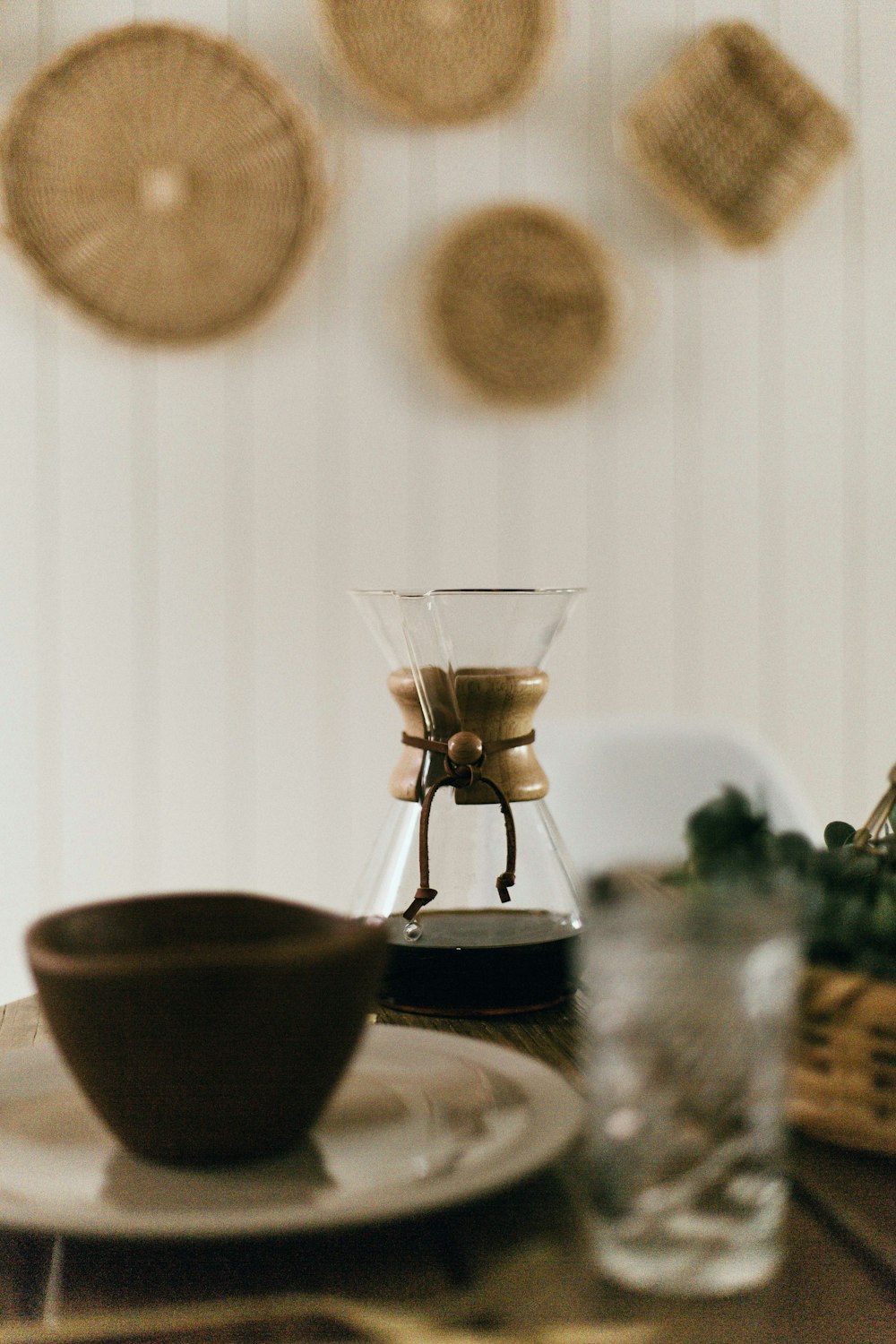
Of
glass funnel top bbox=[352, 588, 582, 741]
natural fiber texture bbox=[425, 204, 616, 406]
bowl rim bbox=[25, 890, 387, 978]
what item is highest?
natural fiber texture bbox=[425, 204, 616, 406]

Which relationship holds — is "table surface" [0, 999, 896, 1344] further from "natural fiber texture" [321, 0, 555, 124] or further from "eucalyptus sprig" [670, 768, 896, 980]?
"natural fiber texture" [321, 0, 555, 124]

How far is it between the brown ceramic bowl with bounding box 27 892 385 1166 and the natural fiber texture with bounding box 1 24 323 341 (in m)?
1.72

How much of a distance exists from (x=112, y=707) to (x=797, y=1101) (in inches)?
68.6

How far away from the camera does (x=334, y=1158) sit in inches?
15.9

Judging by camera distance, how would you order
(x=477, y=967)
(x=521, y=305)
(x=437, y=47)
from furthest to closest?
1. (x=521, y=305)
2. (x=437, y=47)
3. (x=477, y=967)

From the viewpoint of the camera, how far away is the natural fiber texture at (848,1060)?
43 centimetres

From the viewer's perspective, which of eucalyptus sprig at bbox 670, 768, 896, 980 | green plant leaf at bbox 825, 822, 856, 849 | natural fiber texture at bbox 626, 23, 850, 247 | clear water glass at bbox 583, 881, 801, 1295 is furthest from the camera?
natural fiber texture at bbox 626, 23, 850, 247

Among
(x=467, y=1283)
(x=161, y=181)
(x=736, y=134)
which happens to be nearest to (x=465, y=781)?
(x=467, y=1283)

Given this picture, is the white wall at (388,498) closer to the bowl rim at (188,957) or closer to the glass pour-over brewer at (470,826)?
the glass pour-over brewer at (470,826)

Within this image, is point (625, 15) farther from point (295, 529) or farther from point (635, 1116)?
point (635, 1116)

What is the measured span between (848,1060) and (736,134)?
1.95 meters

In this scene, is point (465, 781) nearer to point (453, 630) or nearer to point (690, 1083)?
point (453, 630)

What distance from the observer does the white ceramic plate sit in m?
0.36

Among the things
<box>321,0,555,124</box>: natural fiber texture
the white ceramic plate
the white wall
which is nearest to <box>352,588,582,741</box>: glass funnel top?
the white ceramic plate
